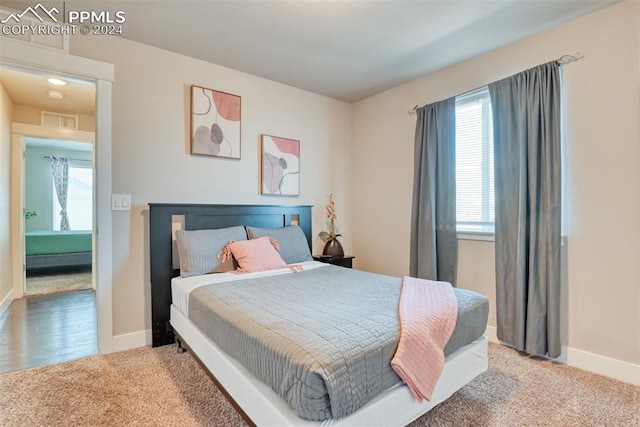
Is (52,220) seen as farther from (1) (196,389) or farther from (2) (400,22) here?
(2) (400,22)

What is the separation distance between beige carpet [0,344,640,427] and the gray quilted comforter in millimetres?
382

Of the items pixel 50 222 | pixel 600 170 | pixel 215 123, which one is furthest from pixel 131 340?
pixel 50 222

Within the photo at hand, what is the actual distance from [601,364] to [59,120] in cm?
641

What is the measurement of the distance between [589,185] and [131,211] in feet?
11.5

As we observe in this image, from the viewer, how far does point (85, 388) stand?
75.5 inches

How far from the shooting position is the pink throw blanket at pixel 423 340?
1.32 metres

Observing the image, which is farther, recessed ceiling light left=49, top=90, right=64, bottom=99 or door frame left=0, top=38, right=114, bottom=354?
recessed ceiling light left=49, top=90, right=64, bottom=99

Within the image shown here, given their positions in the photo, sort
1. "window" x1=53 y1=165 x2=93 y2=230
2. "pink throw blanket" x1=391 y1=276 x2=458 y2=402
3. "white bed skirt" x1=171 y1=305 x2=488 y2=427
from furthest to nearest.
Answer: "window" x1=53 y1=165 x2=93 y2=230 → "pink throw blanket" x1=391 y1=276 x2=458 y2=402 → "white bed skirt" x1=171 y1=305 x2=488 y2=427

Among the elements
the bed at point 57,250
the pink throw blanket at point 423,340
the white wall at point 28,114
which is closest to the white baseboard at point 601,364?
the pink throw blanket at point 423,340

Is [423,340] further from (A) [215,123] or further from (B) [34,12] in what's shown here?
(B) [34,12]

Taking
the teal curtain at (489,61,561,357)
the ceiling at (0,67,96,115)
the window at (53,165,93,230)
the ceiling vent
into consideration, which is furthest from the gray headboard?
the window at (53,165,93,230)

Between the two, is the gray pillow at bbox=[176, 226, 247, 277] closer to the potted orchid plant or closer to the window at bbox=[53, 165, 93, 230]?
the potted orchid plant

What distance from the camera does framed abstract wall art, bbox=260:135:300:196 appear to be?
3.28 meters

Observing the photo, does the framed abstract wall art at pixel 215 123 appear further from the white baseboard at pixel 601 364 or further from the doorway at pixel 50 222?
the white baseboard at pixel 601 364
